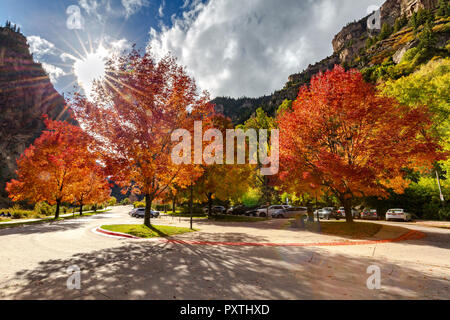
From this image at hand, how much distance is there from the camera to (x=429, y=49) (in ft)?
222

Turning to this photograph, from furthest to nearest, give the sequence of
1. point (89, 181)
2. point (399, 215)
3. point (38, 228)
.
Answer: point (89, 181), point (399, 215), point (38, 228)

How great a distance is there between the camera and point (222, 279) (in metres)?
4.65

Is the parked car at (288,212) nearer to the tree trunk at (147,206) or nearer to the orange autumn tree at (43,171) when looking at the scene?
the tree trunk at (147,206)

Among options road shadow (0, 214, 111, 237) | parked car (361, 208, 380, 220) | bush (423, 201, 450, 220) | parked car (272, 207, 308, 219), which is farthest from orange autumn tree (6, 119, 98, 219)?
bush (423, 201, 450, 220)

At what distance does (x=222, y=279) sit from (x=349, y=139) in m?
12.0

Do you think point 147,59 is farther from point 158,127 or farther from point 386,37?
point 386,37

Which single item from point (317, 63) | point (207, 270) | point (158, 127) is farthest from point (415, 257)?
point (317, 63)

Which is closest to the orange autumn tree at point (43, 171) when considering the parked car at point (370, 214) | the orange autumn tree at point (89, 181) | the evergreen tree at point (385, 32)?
the orange autumn tree at point (89, 181)

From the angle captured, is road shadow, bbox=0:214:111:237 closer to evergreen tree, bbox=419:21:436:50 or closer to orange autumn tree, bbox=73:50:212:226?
orange autumn tree, bbox=73:50:212:226

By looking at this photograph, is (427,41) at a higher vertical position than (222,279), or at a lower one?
higher

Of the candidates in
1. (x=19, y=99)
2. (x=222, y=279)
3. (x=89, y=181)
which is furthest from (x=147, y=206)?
(x=19, y=99)

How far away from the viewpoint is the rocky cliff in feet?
363

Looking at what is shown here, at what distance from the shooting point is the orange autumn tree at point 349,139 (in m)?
10.9

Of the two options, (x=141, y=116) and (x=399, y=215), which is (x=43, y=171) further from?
(x=399, y=215)
